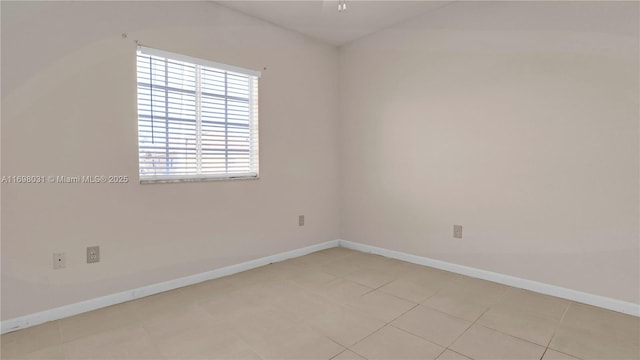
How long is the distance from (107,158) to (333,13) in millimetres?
2299

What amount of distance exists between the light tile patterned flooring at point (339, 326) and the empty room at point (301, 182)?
0.06 feet

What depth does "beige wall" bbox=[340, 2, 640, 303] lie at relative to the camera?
223cm

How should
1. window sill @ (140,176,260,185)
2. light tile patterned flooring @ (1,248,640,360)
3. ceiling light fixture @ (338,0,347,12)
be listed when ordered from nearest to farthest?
light tile patterned flooring @ (1,248,640,360) → window sill @ (140,176,260,185) → ceiling light fixture @ (338,0,347,12)

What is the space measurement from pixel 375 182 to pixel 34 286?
116 inches

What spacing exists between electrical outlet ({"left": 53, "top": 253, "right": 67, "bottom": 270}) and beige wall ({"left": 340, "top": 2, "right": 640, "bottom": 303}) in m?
2.74

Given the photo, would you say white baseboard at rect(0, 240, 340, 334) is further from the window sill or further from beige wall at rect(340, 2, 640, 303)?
beige wall at rect(340, 2, 640, 303)

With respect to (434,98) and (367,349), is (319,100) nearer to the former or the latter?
(434,98)

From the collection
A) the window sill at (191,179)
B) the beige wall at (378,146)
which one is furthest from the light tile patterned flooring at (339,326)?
the window sill at (191,179)

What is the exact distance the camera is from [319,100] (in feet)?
12.3

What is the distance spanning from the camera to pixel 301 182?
11.8 feet

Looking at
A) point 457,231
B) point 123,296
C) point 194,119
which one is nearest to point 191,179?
point 194,119

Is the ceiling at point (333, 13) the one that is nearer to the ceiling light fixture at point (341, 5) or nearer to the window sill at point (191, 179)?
the ceiling light fixture at point (341, 5)

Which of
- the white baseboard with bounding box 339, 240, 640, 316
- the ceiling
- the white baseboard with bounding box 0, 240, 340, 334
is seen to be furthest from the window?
the white baseboard with bounding box 339, 240, 640, 316

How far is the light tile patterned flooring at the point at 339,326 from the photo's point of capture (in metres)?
1.76
